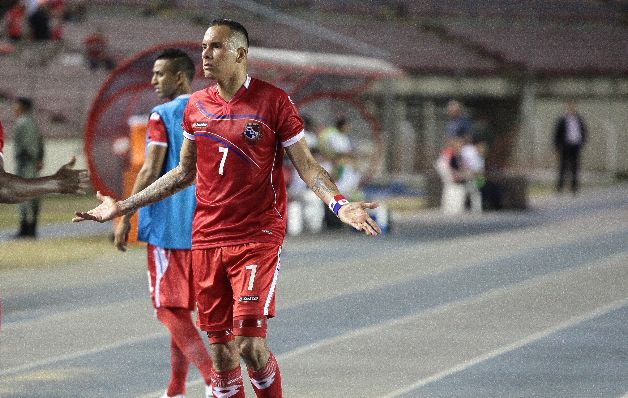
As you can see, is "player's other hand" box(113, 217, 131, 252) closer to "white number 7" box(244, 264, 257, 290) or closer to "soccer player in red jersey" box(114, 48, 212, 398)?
"soccer player in red jersey" box(114, 48, 212, 398)

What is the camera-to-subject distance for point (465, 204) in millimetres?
26516

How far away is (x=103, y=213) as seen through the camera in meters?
6.84

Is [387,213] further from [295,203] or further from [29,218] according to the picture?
[29,218]

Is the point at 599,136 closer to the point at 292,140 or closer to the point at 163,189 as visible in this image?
the point at 163,189

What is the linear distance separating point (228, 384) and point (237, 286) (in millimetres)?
479

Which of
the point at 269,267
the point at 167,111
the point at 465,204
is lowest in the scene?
the point at 465,204

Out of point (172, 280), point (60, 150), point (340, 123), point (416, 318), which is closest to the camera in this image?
point (172, 280)

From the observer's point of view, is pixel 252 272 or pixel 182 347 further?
pixel 182 347

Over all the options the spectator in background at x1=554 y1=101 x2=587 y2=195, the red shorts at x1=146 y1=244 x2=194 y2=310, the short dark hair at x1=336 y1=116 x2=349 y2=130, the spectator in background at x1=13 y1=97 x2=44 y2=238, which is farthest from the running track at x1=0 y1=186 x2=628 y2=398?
the spectator in background at x1=554 y1=101 x2=587 y2=195

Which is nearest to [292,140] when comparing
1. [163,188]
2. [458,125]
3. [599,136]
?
[163,188]

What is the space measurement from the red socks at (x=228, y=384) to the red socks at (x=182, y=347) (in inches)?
48.8

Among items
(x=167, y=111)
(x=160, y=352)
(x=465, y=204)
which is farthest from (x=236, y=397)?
(x=465, y=204)

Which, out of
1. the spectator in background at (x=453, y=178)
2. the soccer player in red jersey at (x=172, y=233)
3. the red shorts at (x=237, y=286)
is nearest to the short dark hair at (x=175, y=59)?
the soccer player in red jersey at (x=172, y=233)

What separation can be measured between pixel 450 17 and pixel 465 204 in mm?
20775
